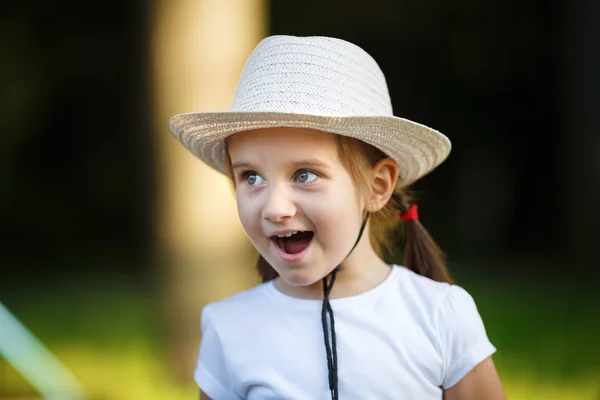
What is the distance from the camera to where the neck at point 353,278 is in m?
1.99

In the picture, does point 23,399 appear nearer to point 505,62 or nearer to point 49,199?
point 49,199

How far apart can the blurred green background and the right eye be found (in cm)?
278

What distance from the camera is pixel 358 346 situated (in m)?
1.89

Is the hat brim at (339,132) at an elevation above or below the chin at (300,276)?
above

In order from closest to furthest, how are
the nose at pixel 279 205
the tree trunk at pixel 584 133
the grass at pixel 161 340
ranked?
the nose at pixel 279 205 < the grass at pixel 161 340 < the tree trunk at pixel 584 133

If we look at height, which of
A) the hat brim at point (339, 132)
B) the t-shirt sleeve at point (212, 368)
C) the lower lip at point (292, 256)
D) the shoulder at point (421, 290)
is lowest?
the t-shirt sleeve at point (212, 368)

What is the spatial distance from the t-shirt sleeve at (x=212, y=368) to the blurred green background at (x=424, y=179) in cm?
263

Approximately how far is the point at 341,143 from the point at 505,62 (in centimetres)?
652

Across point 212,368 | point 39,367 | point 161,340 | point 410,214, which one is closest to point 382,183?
point 410,214

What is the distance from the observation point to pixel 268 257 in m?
1.86

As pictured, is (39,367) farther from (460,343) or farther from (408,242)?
(460,343)


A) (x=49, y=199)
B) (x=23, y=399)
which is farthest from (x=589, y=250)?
(x=49, y=199)

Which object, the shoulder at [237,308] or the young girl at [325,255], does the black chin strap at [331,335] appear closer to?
the young girl at [325,255]

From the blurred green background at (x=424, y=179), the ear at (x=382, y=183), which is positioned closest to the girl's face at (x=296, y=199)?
the ear at (x=382, y=183)
